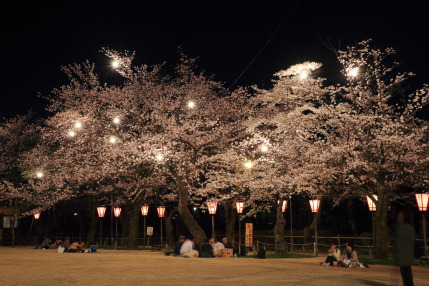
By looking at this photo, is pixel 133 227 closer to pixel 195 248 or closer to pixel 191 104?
pixel 195 248

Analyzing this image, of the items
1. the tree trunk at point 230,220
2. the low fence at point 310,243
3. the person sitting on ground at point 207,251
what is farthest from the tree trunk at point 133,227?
the person sitting on ground at point 207,251

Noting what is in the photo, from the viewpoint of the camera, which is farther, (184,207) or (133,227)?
(133,227)

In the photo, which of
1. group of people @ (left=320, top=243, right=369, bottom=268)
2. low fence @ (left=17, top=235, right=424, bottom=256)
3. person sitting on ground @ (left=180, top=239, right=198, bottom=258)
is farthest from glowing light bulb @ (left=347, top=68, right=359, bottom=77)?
person sitting on ground @ (left=180, top=239, right=198, bottom=258)

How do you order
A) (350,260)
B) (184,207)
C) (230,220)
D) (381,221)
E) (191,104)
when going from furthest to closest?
(230,220), (191,104), (184,207), (381,221), (350,260)

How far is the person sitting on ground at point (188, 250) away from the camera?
2266cm

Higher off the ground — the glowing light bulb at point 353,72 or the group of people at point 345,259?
the glowing light bulb at point 353,72

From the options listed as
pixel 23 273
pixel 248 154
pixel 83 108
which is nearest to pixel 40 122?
pixel 83 108

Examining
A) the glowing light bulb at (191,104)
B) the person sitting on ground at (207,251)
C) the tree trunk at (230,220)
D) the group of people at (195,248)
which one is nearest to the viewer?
the person sitting on ground at (207,251)

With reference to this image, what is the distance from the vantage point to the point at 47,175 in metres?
33.2

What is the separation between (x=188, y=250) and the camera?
22922 millimetres

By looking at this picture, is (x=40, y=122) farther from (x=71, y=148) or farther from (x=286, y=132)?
(x=286, y=132)

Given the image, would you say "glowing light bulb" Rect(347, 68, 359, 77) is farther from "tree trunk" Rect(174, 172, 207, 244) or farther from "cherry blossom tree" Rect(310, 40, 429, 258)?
"tree trunk" Rect(174, 172, 207, 244)

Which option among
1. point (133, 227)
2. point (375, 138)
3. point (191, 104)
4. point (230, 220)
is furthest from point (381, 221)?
point (133, 227)

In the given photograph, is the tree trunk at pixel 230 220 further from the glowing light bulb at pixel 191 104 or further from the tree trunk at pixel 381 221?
the tree trunk at pixel 381 221
